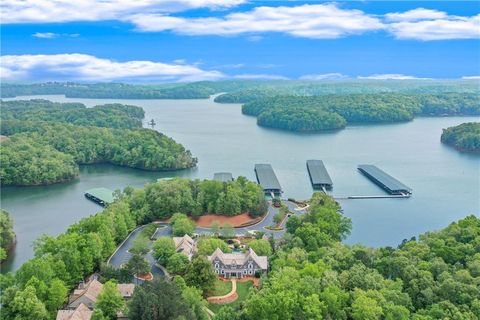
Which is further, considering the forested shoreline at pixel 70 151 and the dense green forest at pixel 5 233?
the forested shoreline at pixel 70 151

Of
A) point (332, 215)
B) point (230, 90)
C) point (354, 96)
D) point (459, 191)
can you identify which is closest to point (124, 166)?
point (332, 215)

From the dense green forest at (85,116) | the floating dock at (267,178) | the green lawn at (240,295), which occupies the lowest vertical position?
the green lawn at (240,295)

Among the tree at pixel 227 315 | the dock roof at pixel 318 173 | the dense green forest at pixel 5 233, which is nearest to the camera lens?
the tree at pixel 227 315

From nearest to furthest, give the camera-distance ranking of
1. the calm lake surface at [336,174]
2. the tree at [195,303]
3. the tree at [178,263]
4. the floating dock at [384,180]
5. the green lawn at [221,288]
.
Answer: the tree at [195,303] → the green lawn at [221,288] → the tree at [178,263] → the calm lake surface at [336,174] → the floating dock at [384,180]

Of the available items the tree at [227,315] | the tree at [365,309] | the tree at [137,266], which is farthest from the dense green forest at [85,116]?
the tree at [365,309]

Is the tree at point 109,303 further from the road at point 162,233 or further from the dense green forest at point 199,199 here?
the dense green forest at point 199,199

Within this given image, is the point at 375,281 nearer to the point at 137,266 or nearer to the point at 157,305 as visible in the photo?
the point at 157,305

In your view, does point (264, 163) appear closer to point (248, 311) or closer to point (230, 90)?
point (248, 311)
